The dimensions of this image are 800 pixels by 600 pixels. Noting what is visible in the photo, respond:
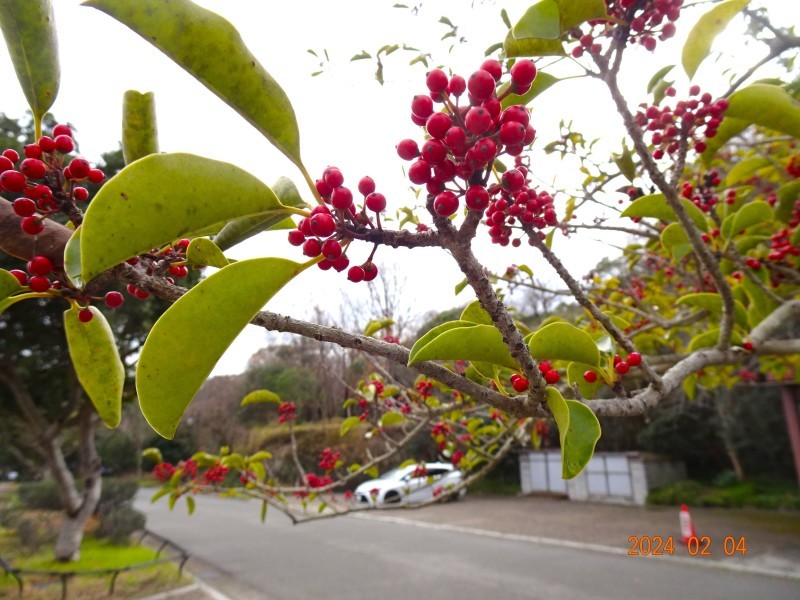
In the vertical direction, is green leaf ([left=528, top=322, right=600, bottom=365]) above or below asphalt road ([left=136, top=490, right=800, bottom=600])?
above

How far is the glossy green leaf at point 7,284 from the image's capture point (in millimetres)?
799

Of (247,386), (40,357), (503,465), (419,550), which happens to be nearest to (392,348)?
A: (419,550)

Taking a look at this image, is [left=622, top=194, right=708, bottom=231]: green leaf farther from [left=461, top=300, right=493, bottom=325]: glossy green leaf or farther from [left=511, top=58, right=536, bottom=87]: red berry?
[left=511, top=58, right=536, bottom=87]: red berry

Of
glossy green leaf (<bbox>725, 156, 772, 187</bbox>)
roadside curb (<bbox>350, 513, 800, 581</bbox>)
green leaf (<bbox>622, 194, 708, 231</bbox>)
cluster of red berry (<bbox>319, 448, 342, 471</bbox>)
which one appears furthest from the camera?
roadside curb (<bbox>350, 513, 800, 581</bbox>)

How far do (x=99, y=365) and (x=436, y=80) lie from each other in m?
0.84

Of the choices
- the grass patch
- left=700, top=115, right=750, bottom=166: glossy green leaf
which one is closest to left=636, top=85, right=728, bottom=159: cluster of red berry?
left=700, top=115, right=750, bottom=166: glossy green leaf

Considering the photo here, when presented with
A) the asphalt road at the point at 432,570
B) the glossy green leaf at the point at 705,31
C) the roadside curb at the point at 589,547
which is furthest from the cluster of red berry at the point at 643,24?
the roadside curb at the point at 589,547

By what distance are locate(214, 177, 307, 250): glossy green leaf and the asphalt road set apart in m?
7.12

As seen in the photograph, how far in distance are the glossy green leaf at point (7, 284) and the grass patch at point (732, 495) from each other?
14.5 meters

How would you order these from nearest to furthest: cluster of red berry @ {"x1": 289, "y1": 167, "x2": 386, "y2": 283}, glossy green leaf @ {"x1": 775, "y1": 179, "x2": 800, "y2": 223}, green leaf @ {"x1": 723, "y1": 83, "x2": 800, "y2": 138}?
cluster of red berry @ {"x1": 289, "y1": 167, "x2": 386, "y2": 283} → green leaf @ {"x1": 723, "y1": 83, "x2": 800, "y2": 138} → glossy green leaf @ {"x1": 775, "y1": 179, "x2": 800, "y2": 223}

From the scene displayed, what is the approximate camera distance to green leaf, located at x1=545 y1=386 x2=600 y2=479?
764 mm

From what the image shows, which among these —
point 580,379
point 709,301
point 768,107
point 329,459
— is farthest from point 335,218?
point 329,459

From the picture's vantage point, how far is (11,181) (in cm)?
80

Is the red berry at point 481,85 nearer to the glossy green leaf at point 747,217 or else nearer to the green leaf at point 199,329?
the green leaf at point 199,329
